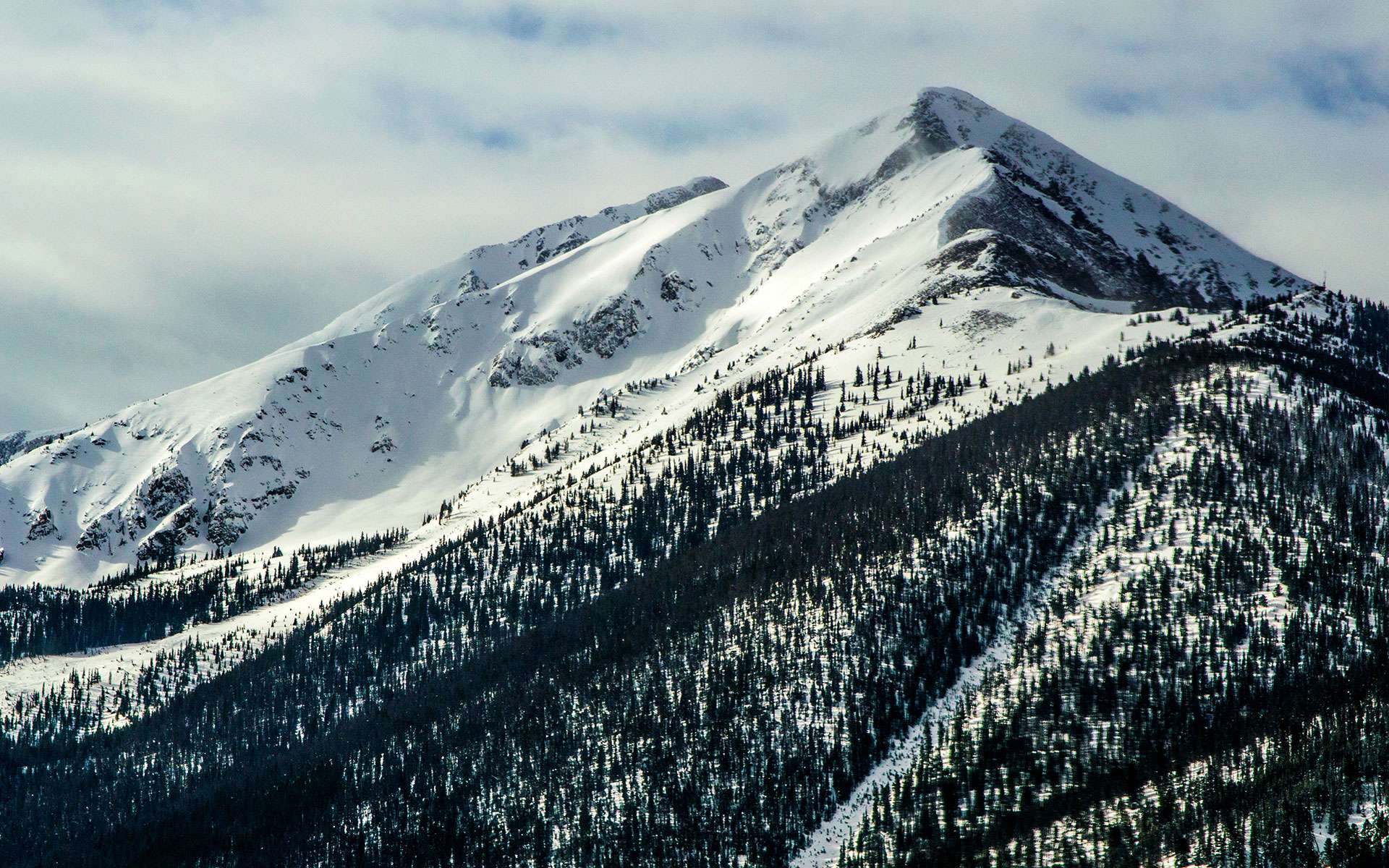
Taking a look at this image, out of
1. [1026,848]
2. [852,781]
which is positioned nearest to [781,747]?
[852,781]

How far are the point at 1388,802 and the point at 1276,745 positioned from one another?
1928cm

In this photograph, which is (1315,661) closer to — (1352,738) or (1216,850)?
(1352,738)

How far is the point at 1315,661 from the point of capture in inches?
7352

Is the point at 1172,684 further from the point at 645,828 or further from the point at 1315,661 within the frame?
the point at 645,828

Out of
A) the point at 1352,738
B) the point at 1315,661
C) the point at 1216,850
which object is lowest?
the point at 1216,850

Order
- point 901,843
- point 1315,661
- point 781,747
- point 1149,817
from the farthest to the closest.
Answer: point 781,747 → point 1315,661 → point 901,843 → point 1149,817

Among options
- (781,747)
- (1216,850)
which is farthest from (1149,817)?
(781,747)

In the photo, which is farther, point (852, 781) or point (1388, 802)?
point (852, 781)

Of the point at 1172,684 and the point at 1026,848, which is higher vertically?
the point at 1172,684

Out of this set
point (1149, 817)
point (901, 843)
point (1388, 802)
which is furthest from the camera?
point (901, 843)

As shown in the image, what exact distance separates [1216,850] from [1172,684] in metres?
46.0

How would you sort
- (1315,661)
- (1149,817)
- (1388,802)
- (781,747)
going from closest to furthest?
(1388,802)
(1149,817)
(1315,661)
(781,747)

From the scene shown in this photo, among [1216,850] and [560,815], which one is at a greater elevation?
[560,815]

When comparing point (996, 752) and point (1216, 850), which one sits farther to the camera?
point (996, 752)
